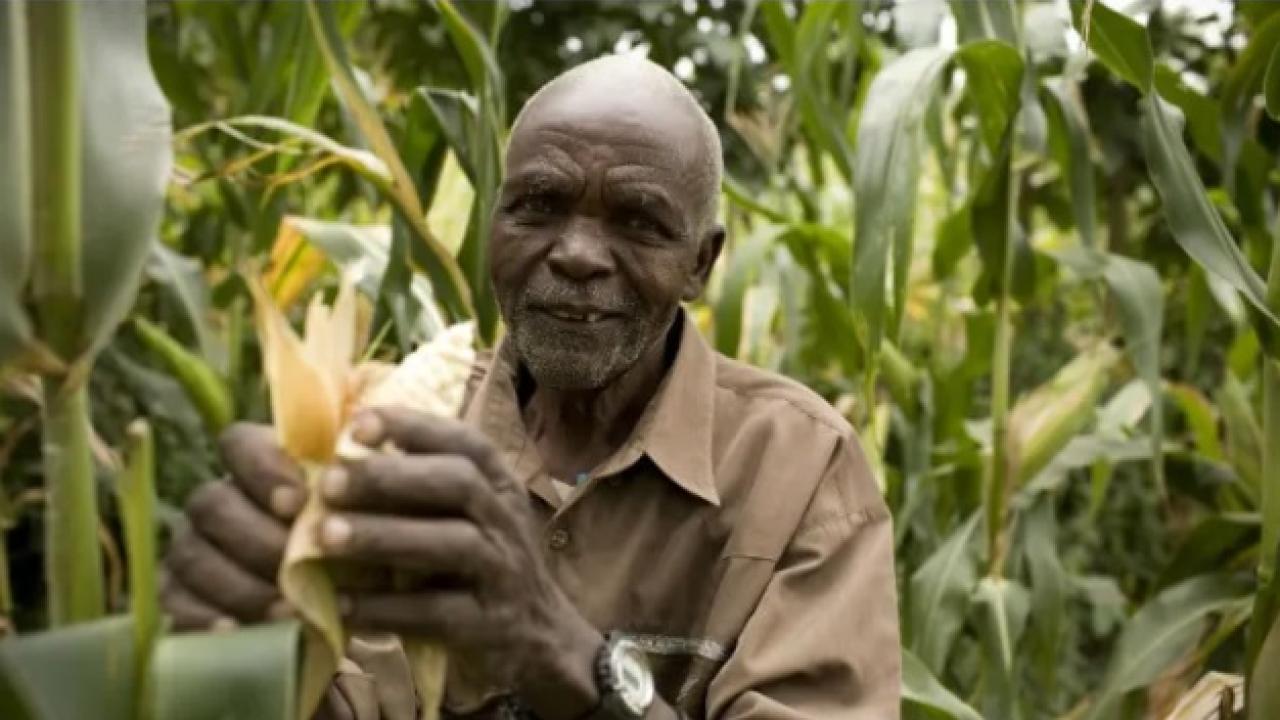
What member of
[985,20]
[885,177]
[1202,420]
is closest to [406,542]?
[885,177]

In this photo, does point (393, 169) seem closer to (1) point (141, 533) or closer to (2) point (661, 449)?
(2) point (661, 449)

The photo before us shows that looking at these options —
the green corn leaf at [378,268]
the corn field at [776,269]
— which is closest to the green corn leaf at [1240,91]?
the corn field at [776,269]

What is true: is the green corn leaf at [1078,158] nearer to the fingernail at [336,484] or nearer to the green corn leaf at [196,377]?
the green corn leaf at [196,377]

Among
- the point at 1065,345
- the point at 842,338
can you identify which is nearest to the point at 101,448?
the point at 842,338

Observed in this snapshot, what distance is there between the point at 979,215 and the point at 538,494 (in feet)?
2.85

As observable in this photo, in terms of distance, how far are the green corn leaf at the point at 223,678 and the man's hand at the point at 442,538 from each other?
0.17 feet

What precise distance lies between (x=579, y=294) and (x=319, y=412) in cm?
43

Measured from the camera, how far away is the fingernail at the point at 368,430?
0.75 metres

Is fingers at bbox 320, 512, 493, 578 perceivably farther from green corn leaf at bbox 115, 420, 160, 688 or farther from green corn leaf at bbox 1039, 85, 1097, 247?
green corn leaf at bbox 1039, 85, 1097, 247

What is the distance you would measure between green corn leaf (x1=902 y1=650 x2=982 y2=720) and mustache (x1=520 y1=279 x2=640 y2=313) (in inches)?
26.2

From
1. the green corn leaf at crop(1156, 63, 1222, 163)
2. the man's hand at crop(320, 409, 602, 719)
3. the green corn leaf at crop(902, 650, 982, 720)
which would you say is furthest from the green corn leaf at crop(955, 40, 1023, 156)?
the man's hand at crop(320, 409, 602, 719)

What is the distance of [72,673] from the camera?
0.73 m

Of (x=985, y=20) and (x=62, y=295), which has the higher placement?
(x=62, y=295)

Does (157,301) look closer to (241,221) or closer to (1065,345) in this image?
(241,221)
